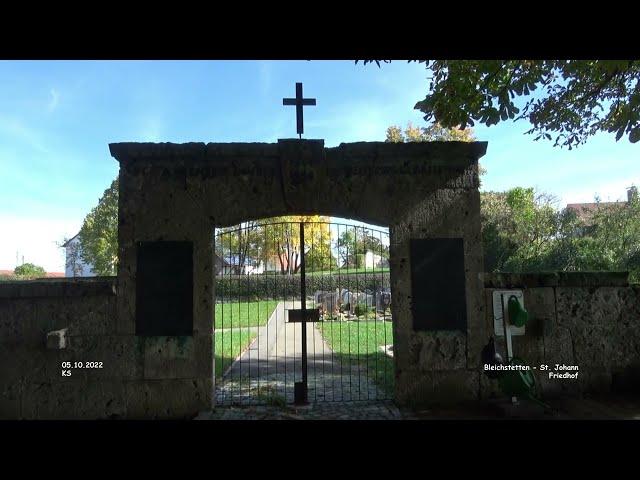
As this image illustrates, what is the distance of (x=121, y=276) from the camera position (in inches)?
218

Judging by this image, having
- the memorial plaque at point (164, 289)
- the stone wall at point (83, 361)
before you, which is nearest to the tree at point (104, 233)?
the stone wall at point (83, 361)

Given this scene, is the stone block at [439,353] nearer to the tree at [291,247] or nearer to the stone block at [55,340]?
the tree at [291,247]

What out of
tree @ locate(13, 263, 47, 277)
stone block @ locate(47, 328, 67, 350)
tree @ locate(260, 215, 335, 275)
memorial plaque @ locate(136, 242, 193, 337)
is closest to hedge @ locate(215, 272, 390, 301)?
tree @ locate(260, 215, 335, 275)

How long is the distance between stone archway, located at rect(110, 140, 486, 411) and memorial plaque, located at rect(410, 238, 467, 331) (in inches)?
0.5

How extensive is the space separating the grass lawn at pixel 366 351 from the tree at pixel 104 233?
14995mm

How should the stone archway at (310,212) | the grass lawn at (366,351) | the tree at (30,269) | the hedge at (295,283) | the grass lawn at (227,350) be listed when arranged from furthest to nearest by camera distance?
the tree at (30,269), the hedge at (295,283), the grass lawn at (227,350), the grass lawn at (366,351), the stone archway at (310,212)

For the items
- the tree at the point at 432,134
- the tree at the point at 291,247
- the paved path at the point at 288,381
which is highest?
the tree at the point at 432,134

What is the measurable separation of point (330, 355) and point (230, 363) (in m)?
2.14

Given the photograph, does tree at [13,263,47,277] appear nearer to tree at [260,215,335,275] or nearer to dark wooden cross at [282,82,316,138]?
tree at [260,215,335,275]

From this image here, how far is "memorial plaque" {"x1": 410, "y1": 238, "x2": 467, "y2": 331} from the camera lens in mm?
5648

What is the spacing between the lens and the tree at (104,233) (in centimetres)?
2430
